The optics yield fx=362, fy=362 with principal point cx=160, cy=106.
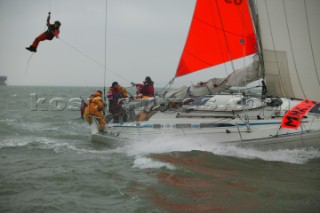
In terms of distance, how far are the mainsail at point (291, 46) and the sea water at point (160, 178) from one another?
4.91ft

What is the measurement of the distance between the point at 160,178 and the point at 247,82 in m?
3.66

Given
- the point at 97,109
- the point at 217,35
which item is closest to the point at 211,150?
the point at 217,35

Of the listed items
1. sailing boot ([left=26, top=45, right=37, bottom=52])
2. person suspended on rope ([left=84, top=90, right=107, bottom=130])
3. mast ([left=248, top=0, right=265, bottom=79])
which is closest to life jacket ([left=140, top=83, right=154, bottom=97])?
person suspended on rope ([left=84, top=90, right=107, bottom=130])

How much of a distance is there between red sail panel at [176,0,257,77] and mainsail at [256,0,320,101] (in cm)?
52

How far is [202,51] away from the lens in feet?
30.9

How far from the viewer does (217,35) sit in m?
9.31

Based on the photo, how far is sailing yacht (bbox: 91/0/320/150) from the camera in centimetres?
800

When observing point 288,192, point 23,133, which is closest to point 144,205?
point 288,192

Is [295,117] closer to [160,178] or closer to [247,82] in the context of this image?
[247,82]

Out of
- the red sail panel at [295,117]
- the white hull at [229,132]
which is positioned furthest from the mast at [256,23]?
the white hull at [229,132]

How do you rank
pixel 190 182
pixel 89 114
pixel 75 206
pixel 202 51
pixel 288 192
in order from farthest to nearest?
1. pixel 89 114
2. pixel 202 51
3. pixel 190 182
4. pixel 288 192
5. pixel 75 206

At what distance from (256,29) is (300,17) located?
3.63 ft

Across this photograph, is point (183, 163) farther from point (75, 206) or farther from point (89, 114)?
point (89, 114)

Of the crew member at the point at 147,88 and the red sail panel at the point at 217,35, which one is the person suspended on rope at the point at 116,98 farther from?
the red sail panel at the point at 217,35
